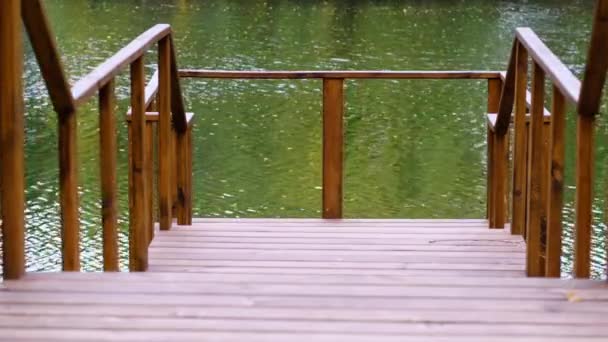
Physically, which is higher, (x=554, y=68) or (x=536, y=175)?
(x=554, y=68)

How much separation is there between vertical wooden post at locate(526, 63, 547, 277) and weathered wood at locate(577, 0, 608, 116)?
0.51 meters

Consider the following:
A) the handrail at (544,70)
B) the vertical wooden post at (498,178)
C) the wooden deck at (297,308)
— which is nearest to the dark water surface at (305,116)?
the vertical wooden post at (498,178)

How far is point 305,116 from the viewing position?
14.5 metres

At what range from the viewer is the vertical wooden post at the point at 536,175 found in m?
3.64

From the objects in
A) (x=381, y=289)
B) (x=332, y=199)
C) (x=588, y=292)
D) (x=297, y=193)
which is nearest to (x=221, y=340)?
(x=381, y=289)

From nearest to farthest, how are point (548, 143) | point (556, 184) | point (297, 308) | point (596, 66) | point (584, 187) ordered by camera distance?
1. point (297, 308)
2. point (596, 66)
3. point (584, 187)
4. point (556, 184)
5. point (548, 143)

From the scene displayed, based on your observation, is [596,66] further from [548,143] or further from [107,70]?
[107,70]

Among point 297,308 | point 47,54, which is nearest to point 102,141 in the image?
point 47,54

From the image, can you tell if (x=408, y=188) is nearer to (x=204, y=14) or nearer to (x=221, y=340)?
(x=221, y=340)

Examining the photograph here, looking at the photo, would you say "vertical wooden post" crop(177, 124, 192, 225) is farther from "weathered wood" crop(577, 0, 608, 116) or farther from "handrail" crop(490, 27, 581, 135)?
"weathered wood" crop(577, 0, 608, 116)

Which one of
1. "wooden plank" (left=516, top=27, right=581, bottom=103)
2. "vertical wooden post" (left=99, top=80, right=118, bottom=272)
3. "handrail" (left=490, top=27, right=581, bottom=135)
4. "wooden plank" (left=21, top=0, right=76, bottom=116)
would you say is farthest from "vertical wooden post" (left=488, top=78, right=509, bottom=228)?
"wooden plank" (left=21, top=0, right=76, bottom=116)

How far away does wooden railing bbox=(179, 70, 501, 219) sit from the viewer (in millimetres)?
5449

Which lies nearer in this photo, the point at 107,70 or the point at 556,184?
the point at 107,70

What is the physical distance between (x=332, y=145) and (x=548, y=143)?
1858mm
